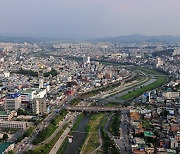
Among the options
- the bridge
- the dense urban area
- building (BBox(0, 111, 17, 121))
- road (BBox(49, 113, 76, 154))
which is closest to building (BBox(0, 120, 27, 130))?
the dense urban area

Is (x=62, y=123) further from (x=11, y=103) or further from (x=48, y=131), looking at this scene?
(x=11, y=103)

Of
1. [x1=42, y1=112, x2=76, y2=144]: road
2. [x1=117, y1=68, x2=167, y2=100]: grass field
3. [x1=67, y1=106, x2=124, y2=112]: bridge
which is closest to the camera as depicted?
[x1=42, y1=112, x2=76, y2=144]: road

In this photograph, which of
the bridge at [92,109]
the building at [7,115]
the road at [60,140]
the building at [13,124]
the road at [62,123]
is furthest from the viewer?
the bridge at [92,109]

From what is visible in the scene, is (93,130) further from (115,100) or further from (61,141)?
(115,100)

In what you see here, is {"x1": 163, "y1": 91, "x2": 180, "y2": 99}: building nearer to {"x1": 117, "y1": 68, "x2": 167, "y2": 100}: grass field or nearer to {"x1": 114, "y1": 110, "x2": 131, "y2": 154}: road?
{"x1": 117, "y1": 68, "x2": 167, "y2": 100}: grass field

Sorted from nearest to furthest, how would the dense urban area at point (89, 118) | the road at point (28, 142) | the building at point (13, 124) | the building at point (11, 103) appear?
the road at point (28, 142)
the dense urban area at point (89, 118)
the building at point (13, 124)
the building at point (11, 103)

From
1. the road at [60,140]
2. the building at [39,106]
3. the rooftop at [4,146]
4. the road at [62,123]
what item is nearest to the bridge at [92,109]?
the road at [62,123]

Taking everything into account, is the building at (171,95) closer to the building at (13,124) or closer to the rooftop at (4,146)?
the building at (13,124)

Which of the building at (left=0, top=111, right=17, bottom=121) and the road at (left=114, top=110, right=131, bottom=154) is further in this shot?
the building at (left=0, top=111, right=17, bottom=121)
